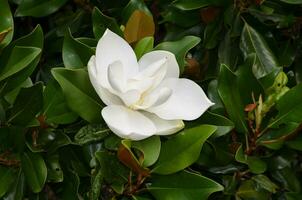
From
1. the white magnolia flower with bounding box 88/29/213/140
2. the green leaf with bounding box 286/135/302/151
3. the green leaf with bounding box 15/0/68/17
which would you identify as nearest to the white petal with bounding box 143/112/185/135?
the white magnolia flower with bounding box 88/29/213/140

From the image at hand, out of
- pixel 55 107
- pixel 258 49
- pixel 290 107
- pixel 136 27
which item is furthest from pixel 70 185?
pixel 258 49

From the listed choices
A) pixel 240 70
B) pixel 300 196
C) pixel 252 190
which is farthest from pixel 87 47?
pixel 300 196

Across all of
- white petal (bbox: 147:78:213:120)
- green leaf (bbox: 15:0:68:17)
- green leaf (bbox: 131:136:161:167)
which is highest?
white petal (bbox: 147:78:213:120)

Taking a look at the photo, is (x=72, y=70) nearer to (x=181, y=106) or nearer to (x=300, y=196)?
(x=181, y=106)

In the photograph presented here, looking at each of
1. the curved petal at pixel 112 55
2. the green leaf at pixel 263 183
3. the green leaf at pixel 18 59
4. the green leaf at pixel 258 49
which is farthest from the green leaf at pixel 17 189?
the green leaf at pixel 258 49

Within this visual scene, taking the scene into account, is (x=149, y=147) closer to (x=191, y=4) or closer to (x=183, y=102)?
(x=183, y=102)

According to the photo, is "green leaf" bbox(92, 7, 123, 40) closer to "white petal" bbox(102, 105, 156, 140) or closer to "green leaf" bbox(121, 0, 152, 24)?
"green leaf" bbox(121, 0, 152, 24)
